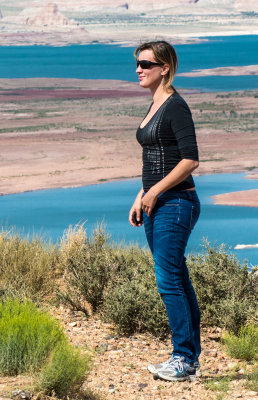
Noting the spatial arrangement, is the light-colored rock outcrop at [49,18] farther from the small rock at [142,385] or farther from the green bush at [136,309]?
the small rock at [142,385]

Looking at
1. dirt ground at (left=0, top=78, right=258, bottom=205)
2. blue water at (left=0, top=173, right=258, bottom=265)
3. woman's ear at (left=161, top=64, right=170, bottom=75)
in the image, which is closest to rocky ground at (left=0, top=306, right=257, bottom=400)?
woman's ear at (left=161, top=64, right=170, bottom=75)

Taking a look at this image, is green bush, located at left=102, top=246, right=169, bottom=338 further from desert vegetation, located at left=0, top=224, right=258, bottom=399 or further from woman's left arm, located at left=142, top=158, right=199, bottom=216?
woman's left arm, located at left=142, top=158, right=199, bottom=216

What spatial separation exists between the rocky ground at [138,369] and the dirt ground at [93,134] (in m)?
16.6

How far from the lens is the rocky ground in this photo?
384cm

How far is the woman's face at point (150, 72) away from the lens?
3.78 meters

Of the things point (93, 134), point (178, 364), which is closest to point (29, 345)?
point (178, 364)

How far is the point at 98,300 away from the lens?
5418mm

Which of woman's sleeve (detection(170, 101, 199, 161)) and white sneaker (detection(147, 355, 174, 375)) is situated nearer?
woman's sleeve (detection(170, 101, 199, 161))

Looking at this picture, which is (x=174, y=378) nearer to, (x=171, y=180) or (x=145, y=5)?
(x=171, y=180)

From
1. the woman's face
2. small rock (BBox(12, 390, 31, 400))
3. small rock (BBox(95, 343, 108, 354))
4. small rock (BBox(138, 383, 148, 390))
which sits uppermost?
the woman's face

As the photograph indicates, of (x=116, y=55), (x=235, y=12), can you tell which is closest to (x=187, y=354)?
(x=116, y=55)

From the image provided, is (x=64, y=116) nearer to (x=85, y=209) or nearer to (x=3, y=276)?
(x=85, y=209)

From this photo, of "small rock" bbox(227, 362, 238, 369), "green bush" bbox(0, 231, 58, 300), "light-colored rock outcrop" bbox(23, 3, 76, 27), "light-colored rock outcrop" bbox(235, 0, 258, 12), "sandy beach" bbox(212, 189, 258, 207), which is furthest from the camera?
"light-colored rock outcrop" bbox(235, 0, 258, 12)

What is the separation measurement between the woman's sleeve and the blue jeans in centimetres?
21
